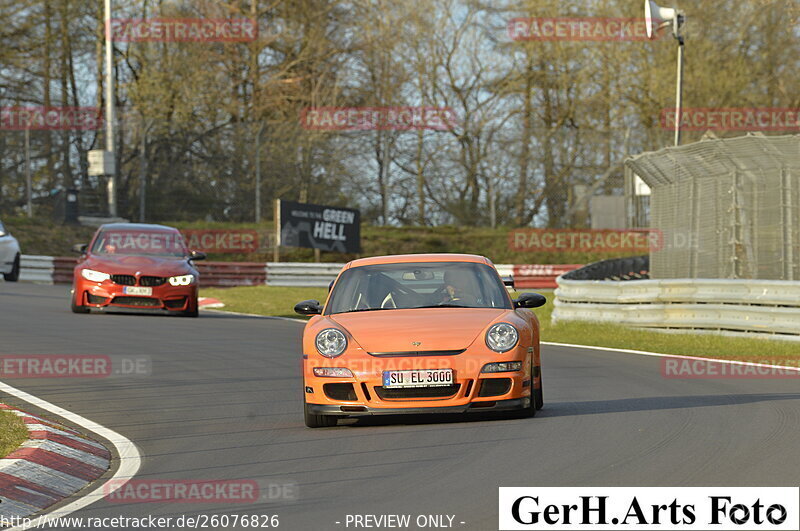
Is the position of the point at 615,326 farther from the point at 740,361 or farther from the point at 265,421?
the point at 265,421

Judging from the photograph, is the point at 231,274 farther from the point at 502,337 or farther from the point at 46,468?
the point at 46,468

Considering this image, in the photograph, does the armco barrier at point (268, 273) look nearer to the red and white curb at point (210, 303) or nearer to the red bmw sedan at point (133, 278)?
the red and white curb at point (210, 303)

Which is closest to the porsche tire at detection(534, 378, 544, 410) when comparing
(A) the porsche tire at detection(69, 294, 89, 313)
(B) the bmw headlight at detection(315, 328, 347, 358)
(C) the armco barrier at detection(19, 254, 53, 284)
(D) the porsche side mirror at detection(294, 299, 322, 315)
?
(B) the bmw headlight at detection(315, 328, 347, 358)

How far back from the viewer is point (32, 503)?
6969 millimetres

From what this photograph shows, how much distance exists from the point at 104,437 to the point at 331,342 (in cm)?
178

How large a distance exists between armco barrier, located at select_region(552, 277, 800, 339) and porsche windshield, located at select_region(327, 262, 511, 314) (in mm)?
7344

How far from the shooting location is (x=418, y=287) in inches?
432

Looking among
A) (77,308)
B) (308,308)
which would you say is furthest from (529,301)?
(77,308)

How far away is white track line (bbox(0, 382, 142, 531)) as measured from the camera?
6.85 m

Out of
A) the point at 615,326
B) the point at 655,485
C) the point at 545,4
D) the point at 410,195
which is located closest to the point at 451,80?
the point at 545,4

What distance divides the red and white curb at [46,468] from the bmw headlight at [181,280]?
1113cm

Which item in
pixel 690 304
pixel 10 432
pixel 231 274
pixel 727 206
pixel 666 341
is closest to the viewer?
pixel 10 432

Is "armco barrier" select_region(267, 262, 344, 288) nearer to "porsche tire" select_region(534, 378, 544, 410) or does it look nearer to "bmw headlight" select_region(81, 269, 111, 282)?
"bmw headlight" select_region(81, 269, 111, 282)

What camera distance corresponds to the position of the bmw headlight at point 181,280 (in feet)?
67.3
